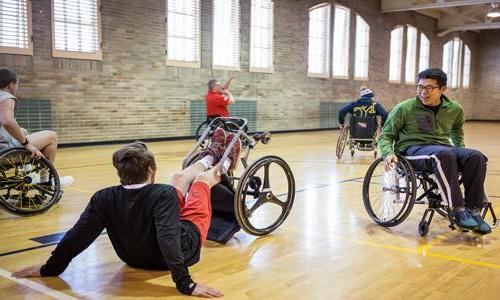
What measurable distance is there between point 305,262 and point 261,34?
32.4 feet

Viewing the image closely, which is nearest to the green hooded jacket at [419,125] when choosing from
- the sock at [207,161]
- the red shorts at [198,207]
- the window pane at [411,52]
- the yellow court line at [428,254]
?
the yellow court line at [428,254]

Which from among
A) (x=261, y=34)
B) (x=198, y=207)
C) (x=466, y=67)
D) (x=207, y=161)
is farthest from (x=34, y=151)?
(x=466, y=67)

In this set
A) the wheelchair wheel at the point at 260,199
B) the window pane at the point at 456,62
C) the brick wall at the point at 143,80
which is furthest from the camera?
the window pane at the point at 456,62

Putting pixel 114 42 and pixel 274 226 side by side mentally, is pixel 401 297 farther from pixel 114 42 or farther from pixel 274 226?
pixel 114 42

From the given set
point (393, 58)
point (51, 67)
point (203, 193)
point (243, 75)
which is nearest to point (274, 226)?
point (203, 193)

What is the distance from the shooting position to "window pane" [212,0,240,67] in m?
11.0

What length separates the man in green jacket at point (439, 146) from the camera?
10.1ft

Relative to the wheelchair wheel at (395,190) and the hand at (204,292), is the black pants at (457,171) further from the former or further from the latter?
the hand at (204,292)

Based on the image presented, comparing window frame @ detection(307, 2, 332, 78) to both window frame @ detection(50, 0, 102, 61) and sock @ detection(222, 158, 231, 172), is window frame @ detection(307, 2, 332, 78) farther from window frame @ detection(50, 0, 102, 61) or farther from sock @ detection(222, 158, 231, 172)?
sock @ detection(222, 158, 231, 172)

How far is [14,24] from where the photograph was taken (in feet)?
25.8

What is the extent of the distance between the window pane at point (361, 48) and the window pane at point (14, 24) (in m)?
9.57

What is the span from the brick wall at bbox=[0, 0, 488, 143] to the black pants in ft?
21.7

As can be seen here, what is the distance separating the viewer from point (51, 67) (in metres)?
8.41

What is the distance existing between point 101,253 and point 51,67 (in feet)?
20.5
